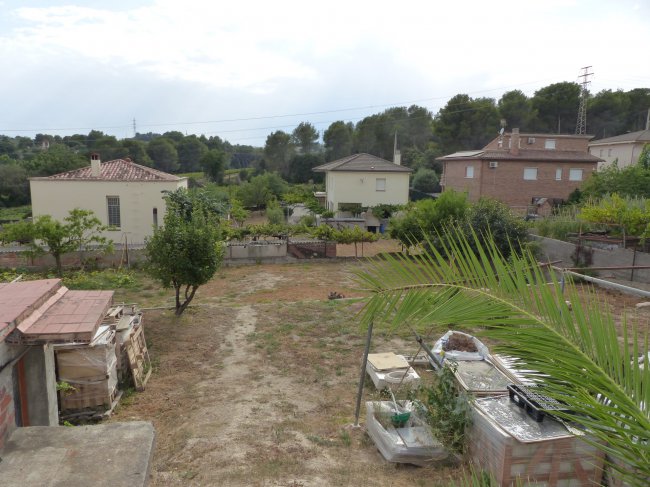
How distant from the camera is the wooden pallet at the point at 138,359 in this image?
8.57 m

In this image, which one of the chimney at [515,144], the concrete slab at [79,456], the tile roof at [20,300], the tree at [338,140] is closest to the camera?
the concrete slab at [79,456]

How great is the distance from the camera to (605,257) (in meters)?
16.9

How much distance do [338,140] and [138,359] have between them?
55.6m

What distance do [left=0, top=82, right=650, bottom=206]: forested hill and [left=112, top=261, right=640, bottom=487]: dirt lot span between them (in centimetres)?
→ 3843

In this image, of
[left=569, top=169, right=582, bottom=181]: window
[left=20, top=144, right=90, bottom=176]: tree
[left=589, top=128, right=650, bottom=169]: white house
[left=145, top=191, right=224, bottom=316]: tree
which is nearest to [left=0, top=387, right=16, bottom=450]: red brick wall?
[left=145, top=191, right=224, bottom=316]: tree

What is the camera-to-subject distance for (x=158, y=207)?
24578mm

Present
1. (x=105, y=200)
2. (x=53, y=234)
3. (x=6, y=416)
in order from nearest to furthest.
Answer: (x=6, y=416) < (x=53, y=234) < (x=105, y=200)

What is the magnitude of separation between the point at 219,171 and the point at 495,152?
1352 inches

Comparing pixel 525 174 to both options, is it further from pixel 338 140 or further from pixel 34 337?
pixel 34 337

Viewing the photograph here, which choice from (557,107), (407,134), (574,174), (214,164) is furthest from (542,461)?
Answer: (407,134)

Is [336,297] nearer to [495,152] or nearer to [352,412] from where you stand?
[352,412]

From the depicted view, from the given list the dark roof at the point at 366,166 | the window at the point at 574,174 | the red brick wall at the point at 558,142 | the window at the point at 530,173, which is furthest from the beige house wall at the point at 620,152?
the dark roof at the point at 366,166

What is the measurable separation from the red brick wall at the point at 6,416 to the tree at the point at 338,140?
59.8 meters

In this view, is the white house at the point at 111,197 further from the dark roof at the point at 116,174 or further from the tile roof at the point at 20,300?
the tile roof at the point at 20,300
